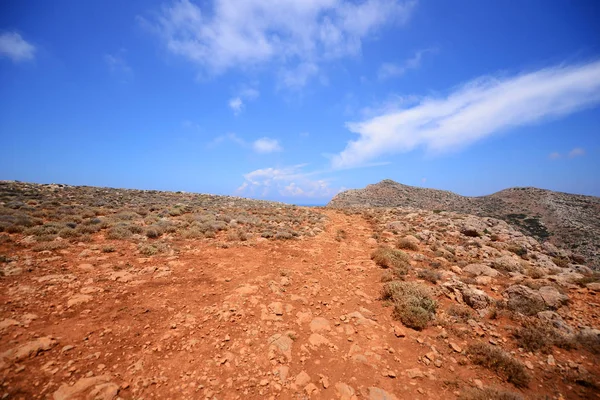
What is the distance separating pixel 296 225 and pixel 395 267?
9205mm

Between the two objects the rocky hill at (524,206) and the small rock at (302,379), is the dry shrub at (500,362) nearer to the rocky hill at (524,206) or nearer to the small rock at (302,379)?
the small rock at (302,379)

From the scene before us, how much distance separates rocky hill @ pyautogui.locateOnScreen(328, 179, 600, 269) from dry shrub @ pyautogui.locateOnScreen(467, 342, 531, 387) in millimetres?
32947

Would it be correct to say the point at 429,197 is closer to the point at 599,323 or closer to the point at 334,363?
the point at 599,323

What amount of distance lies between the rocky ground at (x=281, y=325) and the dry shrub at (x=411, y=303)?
0.05 m

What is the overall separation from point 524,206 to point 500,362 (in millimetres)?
66200

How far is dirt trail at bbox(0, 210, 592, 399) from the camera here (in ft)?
15.5

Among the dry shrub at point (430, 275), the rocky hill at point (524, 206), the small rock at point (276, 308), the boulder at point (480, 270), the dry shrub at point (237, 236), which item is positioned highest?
the rocky hill at point (524, 206)

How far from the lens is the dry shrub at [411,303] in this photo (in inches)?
269

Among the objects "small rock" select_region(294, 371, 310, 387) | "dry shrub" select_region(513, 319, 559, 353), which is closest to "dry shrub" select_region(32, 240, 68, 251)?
"small rock" select_region(294, 371, 310, 387)

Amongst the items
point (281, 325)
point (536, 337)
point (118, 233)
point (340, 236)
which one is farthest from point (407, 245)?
point (118, 233)

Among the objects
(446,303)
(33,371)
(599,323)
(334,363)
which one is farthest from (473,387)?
(33,371)

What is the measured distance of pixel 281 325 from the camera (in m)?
6.61

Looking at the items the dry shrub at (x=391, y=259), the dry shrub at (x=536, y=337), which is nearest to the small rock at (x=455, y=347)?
the dry shrub at (x=536, y=337)

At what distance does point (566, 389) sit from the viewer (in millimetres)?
4770
